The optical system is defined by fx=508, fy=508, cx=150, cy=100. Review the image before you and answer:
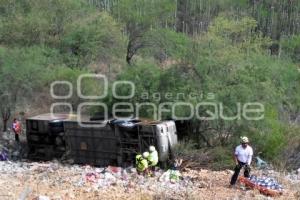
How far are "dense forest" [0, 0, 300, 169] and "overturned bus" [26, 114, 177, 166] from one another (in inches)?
98.0

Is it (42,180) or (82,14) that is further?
(82,14)

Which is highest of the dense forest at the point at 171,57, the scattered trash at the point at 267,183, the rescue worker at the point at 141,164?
the dense forest at the point at 171,57

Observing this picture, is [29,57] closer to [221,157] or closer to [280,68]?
[221,157]

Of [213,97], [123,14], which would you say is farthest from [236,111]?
[123,14]

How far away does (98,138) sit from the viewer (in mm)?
18125

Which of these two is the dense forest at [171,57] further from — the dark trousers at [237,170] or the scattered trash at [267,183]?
the dark trousers at [237,170]

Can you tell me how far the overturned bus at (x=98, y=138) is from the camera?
17.1 m

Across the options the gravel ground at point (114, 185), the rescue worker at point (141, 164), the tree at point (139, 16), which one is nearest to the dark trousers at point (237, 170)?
the gravel ground at point (114, 185)

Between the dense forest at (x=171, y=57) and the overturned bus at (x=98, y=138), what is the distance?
98.0 inches

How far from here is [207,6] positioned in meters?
64.6

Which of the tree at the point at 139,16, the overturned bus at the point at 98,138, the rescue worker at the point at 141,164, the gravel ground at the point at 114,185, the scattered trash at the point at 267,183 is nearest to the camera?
the gravel ground at the point at 114,185

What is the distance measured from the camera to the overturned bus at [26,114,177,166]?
17.1 metres

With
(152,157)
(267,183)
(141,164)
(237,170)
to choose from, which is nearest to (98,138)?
(152,157)

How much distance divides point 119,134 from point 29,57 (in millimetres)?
10623
